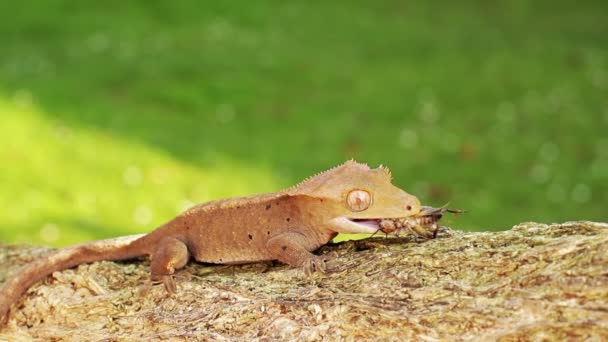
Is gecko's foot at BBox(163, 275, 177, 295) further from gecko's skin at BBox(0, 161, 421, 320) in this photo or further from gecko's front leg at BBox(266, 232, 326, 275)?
gecko's front leg at BBox(266, 232, 326, 275)

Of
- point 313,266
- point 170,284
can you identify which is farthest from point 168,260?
point 313,266

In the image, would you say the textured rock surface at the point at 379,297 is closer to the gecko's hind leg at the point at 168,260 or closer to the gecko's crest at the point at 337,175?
the gecko's hind leg at the point at 168,260

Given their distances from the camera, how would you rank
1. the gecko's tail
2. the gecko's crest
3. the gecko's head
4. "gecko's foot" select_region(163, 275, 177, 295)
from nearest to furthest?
the gecko's head → the gecko's crest → "gecko's foot" select_region(163, 275, 177, 295) → the gecko's tail

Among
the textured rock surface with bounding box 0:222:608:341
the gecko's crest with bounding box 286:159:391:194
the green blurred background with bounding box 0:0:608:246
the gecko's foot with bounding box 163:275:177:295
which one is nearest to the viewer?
the textured rock surface with bounding box 0:222:608:341

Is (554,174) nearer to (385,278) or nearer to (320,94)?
(320,94)

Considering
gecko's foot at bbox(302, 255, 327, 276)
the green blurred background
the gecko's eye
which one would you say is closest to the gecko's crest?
the gecko's eye

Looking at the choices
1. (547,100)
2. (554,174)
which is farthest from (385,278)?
(547,100)
